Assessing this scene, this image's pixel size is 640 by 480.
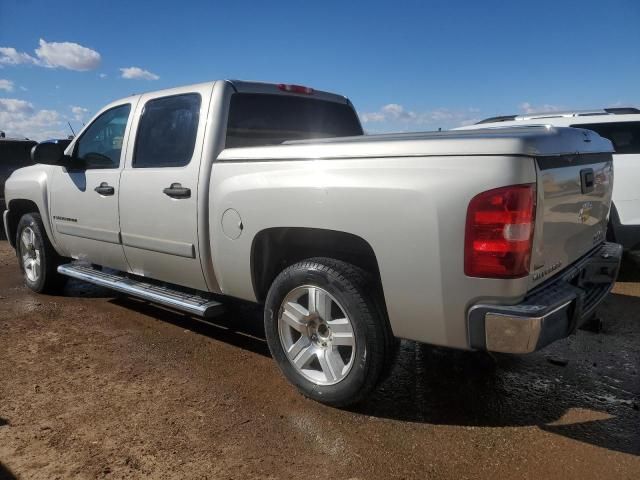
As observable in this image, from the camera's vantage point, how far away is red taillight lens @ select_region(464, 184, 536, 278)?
231 centimetres

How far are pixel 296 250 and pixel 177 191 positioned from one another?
3.10 ft

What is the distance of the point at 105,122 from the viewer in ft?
15.4

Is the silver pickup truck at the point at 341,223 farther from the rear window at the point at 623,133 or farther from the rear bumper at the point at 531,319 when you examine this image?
the rear window at the point at 623,133

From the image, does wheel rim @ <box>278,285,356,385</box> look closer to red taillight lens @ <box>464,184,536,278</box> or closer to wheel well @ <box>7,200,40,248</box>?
red taillight lens @ <box>464,184,536,278</box>

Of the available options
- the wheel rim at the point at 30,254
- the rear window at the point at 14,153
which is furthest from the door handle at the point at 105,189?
the rear window at the point at 14,153

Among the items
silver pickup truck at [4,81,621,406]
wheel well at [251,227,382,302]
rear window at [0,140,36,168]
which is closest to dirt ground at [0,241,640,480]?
silver pickup truck at [4,81,621,406]

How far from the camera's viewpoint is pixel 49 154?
4.61 m

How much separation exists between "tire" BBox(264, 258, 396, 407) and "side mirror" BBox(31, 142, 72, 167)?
2.66 meters

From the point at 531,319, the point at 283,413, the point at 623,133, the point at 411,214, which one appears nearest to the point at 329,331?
the point at 283,413

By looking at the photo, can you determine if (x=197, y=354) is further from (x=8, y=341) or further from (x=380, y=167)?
(x=380, y=167)

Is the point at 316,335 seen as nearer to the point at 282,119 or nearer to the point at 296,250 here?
the point at 296,250

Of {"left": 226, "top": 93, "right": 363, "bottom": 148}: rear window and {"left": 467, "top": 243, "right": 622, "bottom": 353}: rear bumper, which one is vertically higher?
{"left": 226, "top": 93, "right": 363, "bottom": 148}: rear window

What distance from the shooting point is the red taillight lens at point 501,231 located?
2.31 meters

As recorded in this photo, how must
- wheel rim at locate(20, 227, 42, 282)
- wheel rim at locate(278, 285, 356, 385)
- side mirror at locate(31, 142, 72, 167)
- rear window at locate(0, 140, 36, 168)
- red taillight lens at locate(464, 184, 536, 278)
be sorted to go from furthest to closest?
rear window at locate(0, 140, 36, 168)
wheel rim at locate(20, 227, 42, 282)
side mirror at locate(31, 142, 72, 167)
wheel rim at locate(278, 285, 356, 385)
red taillight lens at locate(464, 184, 536, 278)
